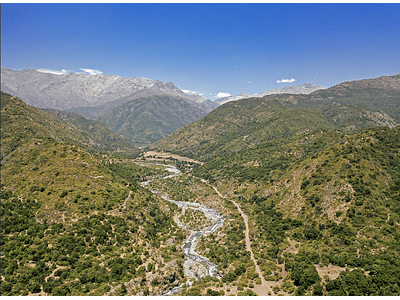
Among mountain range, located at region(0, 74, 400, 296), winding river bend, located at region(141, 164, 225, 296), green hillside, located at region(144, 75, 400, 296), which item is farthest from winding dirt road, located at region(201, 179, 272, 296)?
winding river bend, located at region(141, 164, 225, 296)

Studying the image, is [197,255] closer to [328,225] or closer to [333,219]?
[328,225]

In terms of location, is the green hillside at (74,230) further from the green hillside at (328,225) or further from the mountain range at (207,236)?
the green hillside at (328,225)

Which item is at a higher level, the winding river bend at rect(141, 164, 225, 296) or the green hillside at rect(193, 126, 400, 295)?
the green hillside at rect(193, 126, 400, 295)

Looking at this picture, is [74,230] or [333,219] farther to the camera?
[333,219]

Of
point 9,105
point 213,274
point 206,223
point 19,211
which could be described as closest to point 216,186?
point 206,223

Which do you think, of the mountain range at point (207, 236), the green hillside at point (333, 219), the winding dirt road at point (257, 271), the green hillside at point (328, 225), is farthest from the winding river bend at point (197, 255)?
the winding dirt road at point (257, 271)

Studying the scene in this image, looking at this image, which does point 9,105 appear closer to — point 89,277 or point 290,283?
point 89,277

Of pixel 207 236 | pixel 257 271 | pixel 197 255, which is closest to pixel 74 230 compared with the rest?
pixel 197 255

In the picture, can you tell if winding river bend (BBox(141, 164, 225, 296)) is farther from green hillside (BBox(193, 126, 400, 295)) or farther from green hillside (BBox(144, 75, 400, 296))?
green hillside (BBox(193, 126, 400, 295))

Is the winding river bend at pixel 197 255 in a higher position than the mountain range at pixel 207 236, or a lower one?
lower
